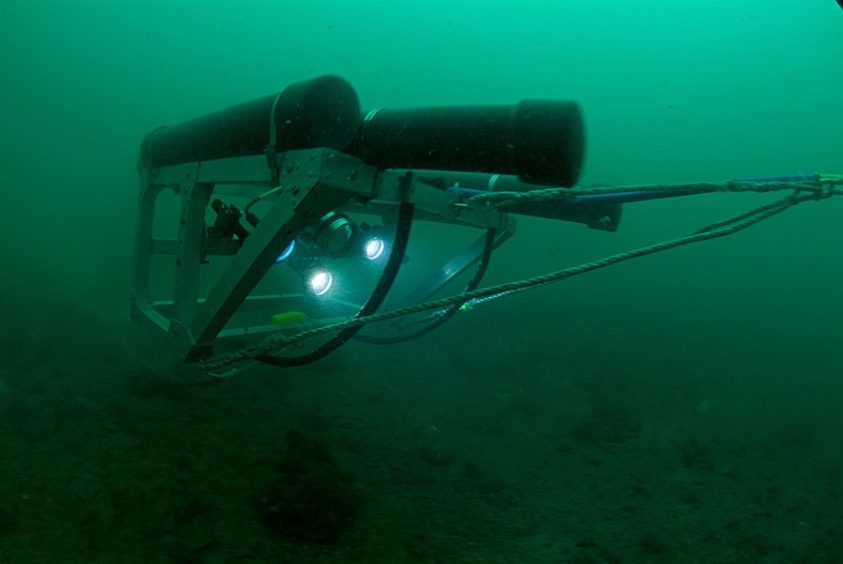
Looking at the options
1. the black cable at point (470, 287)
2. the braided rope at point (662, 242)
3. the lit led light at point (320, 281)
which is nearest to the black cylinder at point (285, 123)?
the braided rope at point (662, 242)

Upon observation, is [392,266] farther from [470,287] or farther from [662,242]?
[470,287]

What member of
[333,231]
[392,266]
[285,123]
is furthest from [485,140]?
[333,231]

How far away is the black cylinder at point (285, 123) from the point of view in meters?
2.03

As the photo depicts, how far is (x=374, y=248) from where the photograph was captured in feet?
12.1

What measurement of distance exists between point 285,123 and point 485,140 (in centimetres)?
88

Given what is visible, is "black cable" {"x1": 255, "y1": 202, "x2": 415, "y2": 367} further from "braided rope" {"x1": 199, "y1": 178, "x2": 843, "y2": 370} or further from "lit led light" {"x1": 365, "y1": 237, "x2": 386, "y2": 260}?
"lit led light" {"x1": 365, "y1": 237, "x2": 386, "y2": 260}

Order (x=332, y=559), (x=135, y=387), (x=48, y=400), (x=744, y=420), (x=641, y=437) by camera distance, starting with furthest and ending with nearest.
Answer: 1. (x=744, y=420)
2. (x=641, y=437)
3. (x=135, y=387)
4. (x=48, y=400)
5. (x=332, y=559)

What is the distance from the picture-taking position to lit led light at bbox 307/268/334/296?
3.76 m

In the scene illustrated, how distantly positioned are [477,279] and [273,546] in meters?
2.21

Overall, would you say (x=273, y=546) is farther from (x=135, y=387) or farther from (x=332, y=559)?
(x=135, y=387)

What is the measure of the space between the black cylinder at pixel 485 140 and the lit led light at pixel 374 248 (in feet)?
4.52

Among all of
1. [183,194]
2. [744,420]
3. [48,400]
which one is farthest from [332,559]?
[744,420]

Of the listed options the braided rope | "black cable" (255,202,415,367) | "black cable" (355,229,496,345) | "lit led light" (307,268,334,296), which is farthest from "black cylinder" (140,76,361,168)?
"black cable" (355,229,496,345)

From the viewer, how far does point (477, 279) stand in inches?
148
